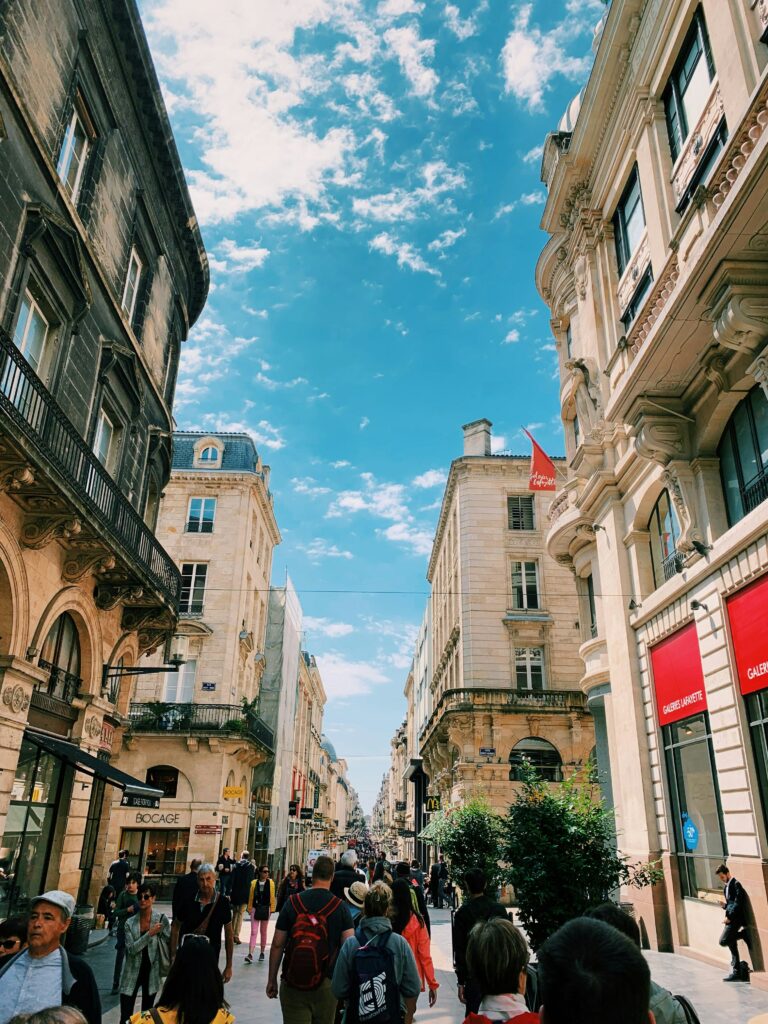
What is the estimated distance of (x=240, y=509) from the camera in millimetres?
34906

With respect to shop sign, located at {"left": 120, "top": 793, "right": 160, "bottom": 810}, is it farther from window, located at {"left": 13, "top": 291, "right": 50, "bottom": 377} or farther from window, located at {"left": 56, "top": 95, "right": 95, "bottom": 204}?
window, located at {"left": 56, "top": 95, "right": 95, "bottom": 204}

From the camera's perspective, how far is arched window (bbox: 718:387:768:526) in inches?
454

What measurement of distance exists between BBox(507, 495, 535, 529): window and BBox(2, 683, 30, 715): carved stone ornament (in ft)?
88.3

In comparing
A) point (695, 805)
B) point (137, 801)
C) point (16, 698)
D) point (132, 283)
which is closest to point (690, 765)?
point (695, 805)

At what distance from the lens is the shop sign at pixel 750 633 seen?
1087 centimetres

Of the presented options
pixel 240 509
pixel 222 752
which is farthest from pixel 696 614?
pixel 240 509

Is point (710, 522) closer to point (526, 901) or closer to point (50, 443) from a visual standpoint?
point (526, 901)

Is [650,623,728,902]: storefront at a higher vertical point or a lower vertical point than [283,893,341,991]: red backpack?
higher

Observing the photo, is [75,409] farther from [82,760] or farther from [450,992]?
[450,992]

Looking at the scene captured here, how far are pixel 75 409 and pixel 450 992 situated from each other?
11.5 m

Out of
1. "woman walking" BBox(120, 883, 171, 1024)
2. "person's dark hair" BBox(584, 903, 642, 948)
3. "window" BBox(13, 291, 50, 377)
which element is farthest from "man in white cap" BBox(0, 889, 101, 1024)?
A: "window" BBox(13, 291, 50, 377)

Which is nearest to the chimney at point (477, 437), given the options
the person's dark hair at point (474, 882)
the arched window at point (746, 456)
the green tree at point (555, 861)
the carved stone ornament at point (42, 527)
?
the arched window at point (746, 456)

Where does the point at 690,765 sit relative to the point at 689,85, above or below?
below

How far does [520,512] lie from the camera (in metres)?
35.9
